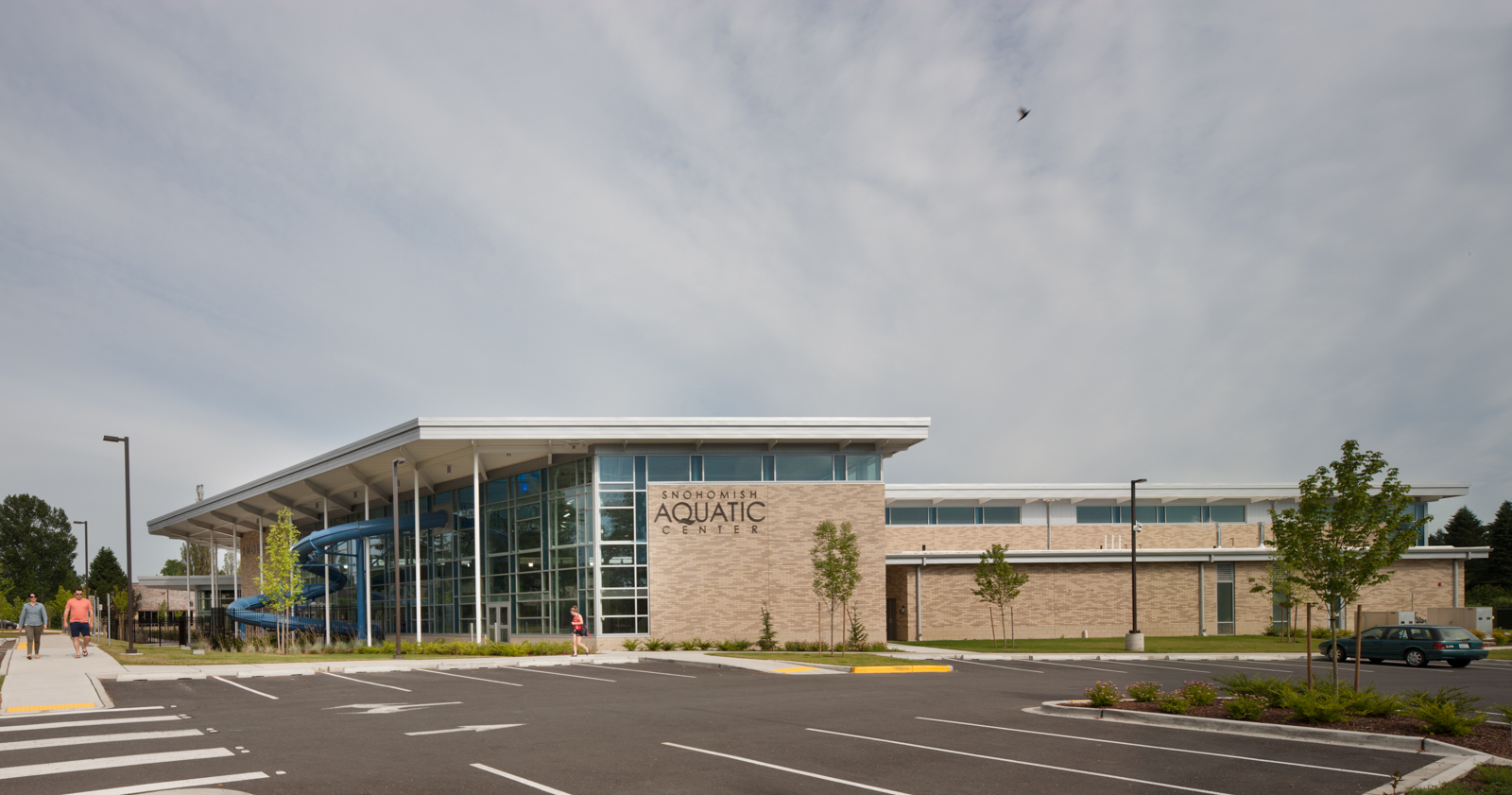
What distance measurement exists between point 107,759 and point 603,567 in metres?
24.6

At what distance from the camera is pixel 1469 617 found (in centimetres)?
4469

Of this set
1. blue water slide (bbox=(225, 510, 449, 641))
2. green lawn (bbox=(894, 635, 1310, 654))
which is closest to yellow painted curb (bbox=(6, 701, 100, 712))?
blue water slide (bbox=(225, 510, 449, 641))

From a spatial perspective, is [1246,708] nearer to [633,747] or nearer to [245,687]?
[633,747]

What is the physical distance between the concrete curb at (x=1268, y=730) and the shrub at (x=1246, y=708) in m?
0.27

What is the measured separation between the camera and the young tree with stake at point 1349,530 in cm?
1519

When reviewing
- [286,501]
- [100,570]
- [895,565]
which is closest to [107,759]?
[895,565]

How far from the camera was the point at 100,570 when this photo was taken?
360ft

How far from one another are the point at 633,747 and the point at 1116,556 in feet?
125

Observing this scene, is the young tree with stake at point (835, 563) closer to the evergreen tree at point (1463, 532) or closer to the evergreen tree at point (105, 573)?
the evergreen tree at point (1463, 532)

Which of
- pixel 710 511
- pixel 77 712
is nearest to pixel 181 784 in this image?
pixel 77 712

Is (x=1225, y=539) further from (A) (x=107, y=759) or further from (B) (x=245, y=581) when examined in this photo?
(B) (x=245, y=581)

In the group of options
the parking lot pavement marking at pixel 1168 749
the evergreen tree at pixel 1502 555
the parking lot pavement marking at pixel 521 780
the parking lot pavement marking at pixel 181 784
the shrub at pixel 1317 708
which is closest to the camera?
the parking lot pavement marking at pixel 181 784

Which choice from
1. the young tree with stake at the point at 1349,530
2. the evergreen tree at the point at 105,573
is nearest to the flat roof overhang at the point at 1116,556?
the young tree with stake at the point at 1349,530

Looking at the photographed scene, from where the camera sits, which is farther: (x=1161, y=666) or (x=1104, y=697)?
(x=1161, y=666)
